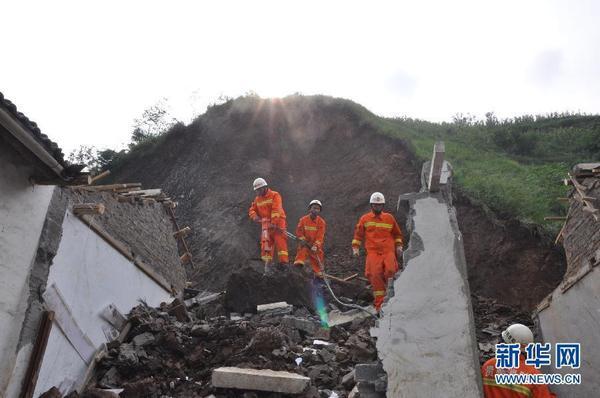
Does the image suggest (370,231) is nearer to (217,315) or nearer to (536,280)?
(217,315)

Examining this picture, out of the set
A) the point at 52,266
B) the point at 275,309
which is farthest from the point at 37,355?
the point at 275,309

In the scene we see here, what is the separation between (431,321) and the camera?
5.16 meters

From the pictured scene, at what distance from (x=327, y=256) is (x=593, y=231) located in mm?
8117

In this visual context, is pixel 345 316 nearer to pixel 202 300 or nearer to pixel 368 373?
pixel 202 300

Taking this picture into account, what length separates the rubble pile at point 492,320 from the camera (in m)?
8.33

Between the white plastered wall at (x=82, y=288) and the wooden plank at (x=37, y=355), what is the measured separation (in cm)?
17

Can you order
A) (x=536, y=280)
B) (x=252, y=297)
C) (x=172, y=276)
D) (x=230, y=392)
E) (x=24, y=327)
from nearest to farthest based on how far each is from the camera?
(x=24, y=327) → (x=230, y=392) → (x=252, y=297) → (x=172, y=276) → (x=536, y=280)

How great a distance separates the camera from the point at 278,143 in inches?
773

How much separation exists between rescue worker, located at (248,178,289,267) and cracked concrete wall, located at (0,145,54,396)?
504cm

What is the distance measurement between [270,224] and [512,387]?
6383 millimetres

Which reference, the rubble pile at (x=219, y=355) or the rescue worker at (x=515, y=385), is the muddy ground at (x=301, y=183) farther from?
the rescue worker at (x=515, y=385)

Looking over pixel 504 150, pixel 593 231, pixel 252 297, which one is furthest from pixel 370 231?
pixel 504 150

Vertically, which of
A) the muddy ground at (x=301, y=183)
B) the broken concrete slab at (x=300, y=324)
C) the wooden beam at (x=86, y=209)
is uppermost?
the muddy ground at (x=301, y=183)

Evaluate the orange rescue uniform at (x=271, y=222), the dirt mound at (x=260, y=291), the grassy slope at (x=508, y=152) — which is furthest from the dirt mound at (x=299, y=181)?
the dirt mound at (x=260, y=291)
